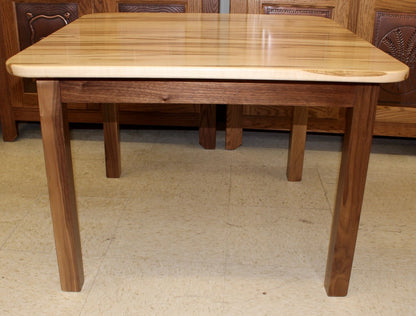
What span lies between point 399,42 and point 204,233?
3.83ft

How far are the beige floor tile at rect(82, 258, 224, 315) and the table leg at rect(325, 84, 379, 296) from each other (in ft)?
1.02

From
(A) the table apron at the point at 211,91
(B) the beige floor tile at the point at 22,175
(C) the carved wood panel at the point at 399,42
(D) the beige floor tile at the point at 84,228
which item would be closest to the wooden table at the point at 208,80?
(A) the table apron at the point at 211,91

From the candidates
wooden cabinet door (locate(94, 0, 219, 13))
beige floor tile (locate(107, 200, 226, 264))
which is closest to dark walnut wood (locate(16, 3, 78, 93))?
wooden cabinet door (locate(94, 0, 219, 13))

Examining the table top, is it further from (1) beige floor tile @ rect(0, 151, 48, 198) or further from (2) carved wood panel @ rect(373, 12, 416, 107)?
(1) beige floor tile @ rect(0, 151, 48, 198)

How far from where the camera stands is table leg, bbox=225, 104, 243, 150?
221cm

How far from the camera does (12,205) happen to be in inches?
68.8

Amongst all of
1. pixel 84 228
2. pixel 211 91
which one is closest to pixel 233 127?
pixel 84 228

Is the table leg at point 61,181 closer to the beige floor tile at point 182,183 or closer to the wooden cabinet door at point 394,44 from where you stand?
the beige floor tile at point 182,183

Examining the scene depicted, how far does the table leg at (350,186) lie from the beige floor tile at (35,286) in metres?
0.66

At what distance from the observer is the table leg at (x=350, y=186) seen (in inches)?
43.8

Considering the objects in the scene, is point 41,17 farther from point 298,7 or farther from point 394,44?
point 394,44

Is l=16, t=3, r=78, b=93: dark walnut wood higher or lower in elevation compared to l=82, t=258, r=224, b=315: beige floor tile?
higher

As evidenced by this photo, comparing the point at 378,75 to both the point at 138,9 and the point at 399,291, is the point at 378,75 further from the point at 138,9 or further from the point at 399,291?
the point at 138,9

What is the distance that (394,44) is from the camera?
80.8 inches
